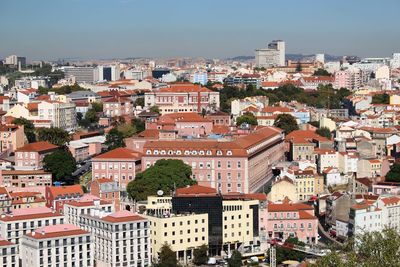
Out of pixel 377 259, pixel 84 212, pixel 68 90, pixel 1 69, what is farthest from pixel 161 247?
pixel 1 69

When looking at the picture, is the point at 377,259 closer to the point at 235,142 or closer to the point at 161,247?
the point at 161,247

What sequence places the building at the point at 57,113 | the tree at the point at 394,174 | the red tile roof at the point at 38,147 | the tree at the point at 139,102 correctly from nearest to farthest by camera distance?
the tree at the point at 394,174 < the red tile roof at the point at 38,147 < the building at the point at 57,113 < the tree at the point at 139,102

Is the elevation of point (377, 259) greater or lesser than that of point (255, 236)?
greater

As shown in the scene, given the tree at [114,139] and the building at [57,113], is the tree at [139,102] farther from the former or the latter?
the tree at [114,139]

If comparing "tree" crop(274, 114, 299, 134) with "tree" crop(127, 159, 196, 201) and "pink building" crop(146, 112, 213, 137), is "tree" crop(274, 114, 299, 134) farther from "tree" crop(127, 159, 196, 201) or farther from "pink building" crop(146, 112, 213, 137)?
"tree" crop(127, 159, 196, 201)

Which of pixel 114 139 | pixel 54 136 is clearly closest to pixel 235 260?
pixel 114 139

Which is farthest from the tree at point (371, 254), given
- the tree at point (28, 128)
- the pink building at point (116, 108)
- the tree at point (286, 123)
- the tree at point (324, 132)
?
the pink building at point (116, 108)

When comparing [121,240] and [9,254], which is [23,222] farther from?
[121,240]
